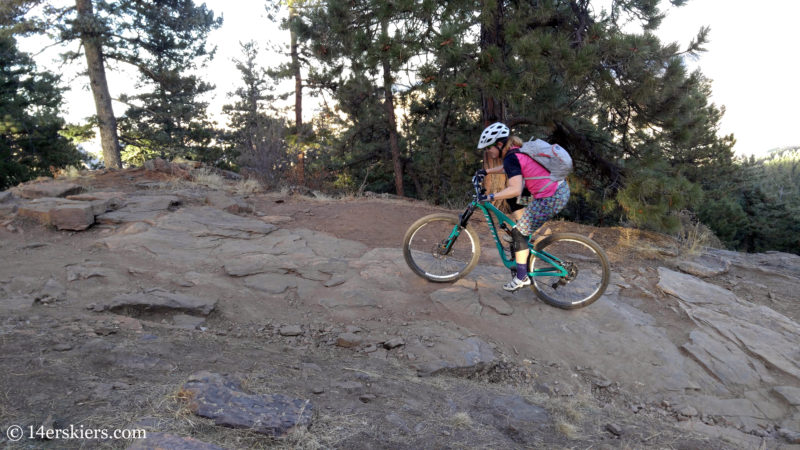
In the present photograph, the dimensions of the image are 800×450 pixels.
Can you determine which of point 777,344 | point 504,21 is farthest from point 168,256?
point 777,344

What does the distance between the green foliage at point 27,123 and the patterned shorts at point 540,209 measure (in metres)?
22.0

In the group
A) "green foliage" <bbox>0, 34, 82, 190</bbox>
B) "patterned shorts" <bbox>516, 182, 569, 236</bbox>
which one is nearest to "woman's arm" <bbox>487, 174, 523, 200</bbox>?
"patterned shorts" <bbox>516, 182, 569, 236</bbox>

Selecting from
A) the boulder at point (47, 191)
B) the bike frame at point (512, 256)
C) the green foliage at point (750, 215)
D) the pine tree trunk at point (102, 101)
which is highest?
the pine tree trunk at point (102, 101)

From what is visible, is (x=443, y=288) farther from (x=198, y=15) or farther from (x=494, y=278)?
(x=198, y=15)

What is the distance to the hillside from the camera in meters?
2.67

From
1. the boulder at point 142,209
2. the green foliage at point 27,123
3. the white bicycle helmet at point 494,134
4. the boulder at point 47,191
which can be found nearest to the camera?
the white bicycle helmet at point 494,134

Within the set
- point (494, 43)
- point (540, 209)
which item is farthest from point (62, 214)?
point (494, 43)

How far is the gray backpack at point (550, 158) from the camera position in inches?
185

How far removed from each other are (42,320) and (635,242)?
8.17 m

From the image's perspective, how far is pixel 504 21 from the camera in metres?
8.24

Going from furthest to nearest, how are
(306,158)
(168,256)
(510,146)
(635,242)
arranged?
(306,158) < (635,242) < (168,256) < (510,146)

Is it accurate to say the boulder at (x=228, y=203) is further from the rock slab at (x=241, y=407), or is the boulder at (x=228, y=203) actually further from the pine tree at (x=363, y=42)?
the rock slab at (x=241, y=407)

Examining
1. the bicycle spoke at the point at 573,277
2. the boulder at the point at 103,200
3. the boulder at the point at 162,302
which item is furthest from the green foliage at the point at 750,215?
the boulder at the point at 103,200

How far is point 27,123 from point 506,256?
23523 mm
